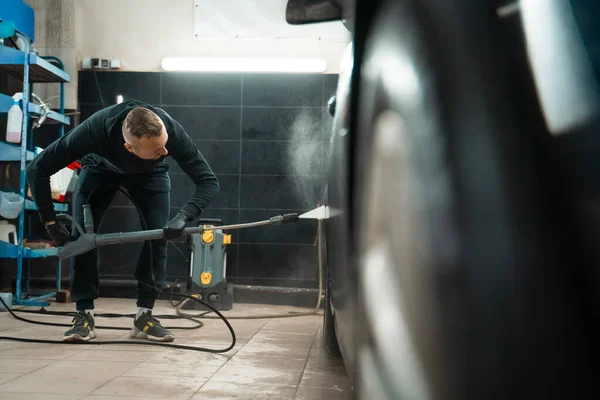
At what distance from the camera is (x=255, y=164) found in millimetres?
5363

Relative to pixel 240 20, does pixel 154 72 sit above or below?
below

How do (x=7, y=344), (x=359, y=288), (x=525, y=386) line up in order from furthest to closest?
(x=7, y=344)
(x=359, y=288)
(x=525, y=386)

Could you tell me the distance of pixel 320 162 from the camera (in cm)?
531

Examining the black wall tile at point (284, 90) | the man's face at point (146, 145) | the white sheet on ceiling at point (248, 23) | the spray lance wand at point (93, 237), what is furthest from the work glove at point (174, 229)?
the white sheet on ceiling at point (248, 23)

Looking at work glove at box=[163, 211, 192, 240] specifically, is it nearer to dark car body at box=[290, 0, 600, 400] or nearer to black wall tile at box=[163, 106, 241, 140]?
dark car body at box=[290, 0, 600, 400]

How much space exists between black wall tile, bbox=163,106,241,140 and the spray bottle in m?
1.30

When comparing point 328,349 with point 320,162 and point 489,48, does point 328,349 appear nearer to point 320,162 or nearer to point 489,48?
point 489,48

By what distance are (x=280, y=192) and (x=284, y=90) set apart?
911 millimetres

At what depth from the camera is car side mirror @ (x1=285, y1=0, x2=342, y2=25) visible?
3.73 ft

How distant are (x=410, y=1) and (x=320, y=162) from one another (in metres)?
4.61

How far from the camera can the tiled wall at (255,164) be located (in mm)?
5316

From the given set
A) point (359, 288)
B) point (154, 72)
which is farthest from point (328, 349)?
point (154, 72)

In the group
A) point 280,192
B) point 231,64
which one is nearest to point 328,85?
point 231,64

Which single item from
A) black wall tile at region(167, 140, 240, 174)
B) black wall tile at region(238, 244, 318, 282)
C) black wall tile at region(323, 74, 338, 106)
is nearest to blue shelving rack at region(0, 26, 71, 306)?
black wall tile at region(167, 140, 240, 174)
